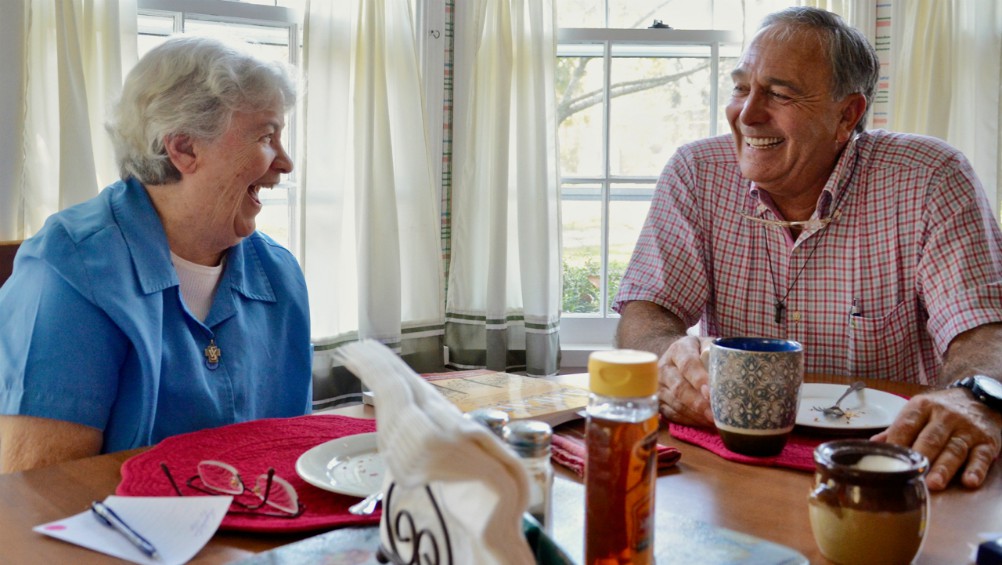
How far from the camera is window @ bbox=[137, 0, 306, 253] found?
249 centimetres

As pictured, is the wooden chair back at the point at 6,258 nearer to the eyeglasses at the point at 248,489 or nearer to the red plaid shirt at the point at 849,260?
the eyeglasses at the point at 248,489

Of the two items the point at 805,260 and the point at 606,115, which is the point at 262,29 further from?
the point at 805,260

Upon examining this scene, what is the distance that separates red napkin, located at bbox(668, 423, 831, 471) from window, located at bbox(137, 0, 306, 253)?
1.62m

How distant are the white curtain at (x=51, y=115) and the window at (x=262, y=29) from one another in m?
0.29

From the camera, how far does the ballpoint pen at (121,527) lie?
0.84 m

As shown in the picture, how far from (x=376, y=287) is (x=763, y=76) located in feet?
4.03

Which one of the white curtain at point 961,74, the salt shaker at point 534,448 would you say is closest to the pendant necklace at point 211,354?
the salt shaker at point 534,448

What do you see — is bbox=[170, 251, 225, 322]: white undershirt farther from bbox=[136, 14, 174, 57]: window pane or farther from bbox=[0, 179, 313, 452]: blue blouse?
bbox=[136, 14, 174, 57]: window pane

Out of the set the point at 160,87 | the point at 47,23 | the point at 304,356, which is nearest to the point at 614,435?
the point at 304,356

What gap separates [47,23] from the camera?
2.16m

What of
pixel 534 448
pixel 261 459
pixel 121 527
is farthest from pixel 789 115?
pixel 121 527

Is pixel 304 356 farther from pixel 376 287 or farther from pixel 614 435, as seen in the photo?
pixel 614 435

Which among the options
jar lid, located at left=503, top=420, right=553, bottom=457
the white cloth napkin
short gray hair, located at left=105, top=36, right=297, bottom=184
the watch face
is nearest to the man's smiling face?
the watch face

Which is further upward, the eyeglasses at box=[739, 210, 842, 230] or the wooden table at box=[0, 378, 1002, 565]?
the eyeglasses at box=[739, 210, 842, 230]
